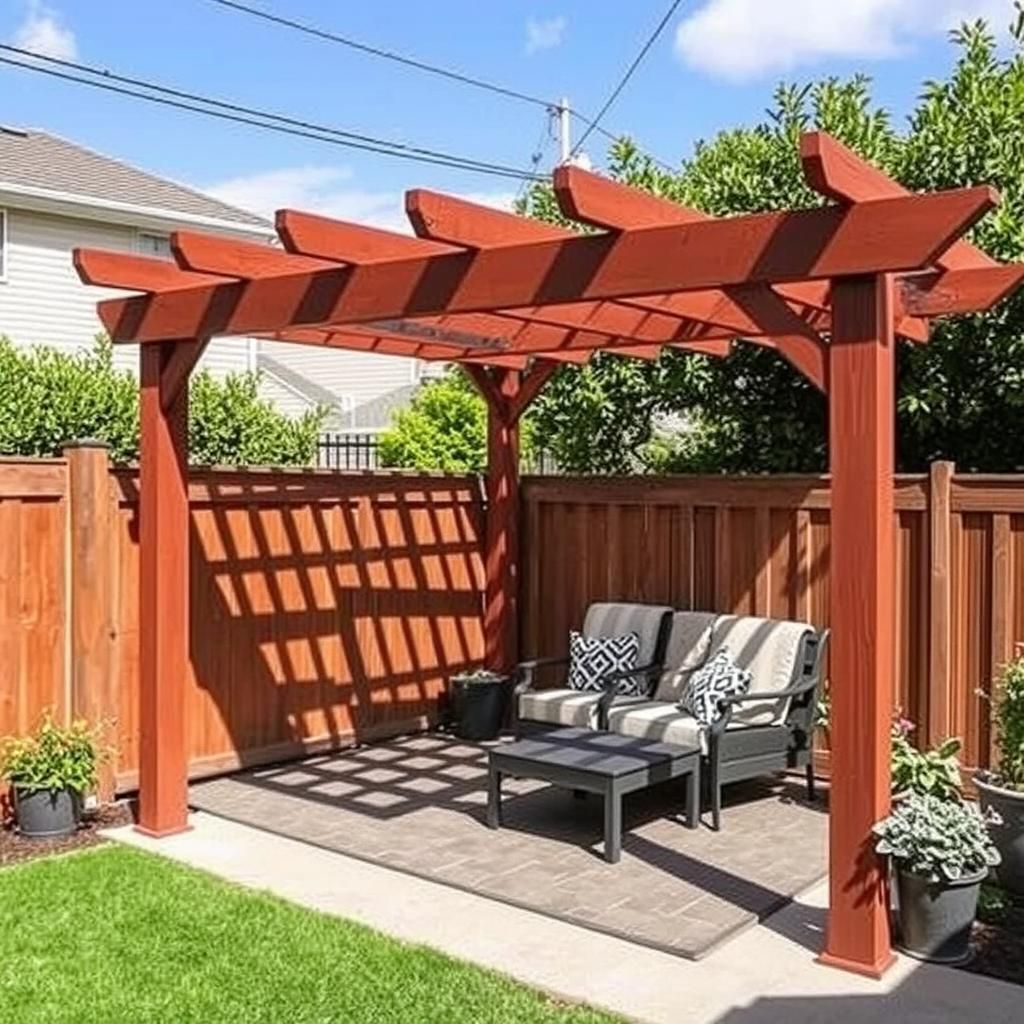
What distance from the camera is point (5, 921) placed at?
179 inches

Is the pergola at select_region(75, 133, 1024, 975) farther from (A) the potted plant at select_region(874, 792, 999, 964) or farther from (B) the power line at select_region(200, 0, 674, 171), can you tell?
(B) the power line at select_region(200, 0, 674, 171)

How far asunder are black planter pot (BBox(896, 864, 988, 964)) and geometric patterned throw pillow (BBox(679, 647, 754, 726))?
1973mm

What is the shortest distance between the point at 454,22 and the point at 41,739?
11063 mm

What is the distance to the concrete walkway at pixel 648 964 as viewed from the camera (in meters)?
3.80

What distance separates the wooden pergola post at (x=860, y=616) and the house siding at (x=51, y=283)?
36.8 ft

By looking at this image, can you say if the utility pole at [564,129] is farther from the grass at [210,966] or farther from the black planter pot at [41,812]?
the grass at [210,966]

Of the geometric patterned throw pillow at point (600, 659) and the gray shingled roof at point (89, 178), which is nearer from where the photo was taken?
the geometric patterned throw pillow at point (600, 659)

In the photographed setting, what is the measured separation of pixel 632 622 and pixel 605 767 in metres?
1.99

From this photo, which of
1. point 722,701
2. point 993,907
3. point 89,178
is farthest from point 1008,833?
point 89,178

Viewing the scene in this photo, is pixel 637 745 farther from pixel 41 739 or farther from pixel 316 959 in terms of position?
pixel 41 739

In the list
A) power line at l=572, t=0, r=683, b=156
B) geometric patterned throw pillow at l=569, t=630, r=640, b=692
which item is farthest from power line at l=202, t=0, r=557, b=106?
geometric patterned throw pillow at l=569, t=630, r=640, b=692

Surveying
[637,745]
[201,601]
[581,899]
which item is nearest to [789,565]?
[637,745]

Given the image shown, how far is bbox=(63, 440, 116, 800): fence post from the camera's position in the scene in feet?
19.5

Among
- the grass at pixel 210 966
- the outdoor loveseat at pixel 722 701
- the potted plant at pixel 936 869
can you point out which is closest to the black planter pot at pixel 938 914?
the potted plant at pixel 936 869
